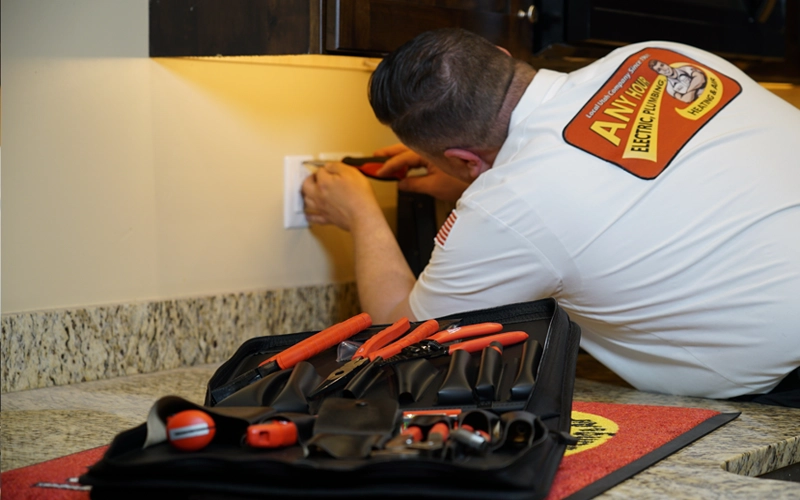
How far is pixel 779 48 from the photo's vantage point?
60.3 inches

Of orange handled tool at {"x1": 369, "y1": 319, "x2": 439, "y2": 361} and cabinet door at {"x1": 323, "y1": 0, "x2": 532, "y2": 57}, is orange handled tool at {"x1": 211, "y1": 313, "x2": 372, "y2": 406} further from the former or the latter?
cabinet door at {"x1": 323, "y1": 0, "x2": 532, "y2": 57}

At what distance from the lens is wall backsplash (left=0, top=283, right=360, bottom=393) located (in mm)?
1131

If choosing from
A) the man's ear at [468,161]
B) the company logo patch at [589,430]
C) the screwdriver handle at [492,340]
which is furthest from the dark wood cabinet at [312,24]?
the company logo patch at [589,430]

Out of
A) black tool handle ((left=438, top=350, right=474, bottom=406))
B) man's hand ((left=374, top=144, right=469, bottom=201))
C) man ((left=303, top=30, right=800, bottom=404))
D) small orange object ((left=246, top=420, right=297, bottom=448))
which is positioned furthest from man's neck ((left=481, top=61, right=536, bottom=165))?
small orange object ((left=246, top=420, right=297, bottom=448))

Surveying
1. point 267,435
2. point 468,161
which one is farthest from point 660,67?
point 267,435

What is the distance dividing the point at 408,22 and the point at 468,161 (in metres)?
0.23

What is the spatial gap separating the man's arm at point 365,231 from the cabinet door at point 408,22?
12.8 inches

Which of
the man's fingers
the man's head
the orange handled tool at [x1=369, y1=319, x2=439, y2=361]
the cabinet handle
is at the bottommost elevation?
the orange handled tool at [x1=369, y1=319, x2=439, y2=361]

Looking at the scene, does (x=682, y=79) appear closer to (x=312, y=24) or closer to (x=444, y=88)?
(x=444, y=88)

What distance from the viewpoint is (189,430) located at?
1.99 feet

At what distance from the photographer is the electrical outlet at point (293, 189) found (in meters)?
1.42

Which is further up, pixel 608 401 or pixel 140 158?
pixel 140 158

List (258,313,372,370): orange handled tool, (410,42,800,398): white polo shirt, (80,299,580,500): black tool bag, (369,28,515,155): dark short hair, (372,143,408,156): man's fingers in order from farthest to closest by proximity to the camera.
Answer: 1. (372,143,408,156): man's fingers
2. (369,28,515,155): dark short hair
3. (410,42,800,398): white polo shirt
4. (258,313,372,370): orange handled tool
5. (80,299,580,500): black tool bag

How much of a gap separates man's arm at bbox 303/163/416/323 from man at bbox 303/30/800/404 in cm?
9
